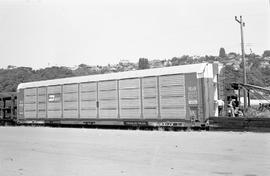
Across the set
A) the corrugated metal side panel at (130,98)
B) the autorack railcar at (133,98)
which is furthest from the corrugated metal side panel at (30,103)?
the corrugated metal side panel at (130,98)

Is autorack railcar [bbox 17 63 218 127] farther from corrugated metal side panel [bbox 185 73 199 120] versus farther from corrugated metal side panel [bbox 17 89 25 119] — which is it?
corrugated metal side panel [bbox 17 89 25 119]

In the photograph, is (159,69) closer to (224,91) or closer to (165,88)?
(165,88)

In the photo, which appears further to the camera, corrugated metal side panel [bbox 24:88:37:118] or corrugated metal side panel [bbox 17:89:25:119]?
corrugated metal side panel [bbox 17:89:25:119]

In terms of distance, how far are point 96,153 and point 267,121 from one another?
8759mm

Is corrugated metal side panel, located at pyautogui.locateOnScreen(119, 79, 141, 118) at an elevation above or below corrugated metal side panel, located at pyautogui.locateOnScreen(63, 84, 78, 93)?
below

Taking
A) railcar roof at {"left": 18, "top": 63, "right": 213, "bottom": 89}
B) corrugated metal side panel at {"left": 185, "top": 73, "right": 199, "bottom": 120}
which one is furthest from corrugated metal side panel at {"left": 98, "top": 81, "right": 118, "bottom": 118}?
corrugated metal side panel at {"left": 185, "top": 73, "right": 199, "bottom": 120}

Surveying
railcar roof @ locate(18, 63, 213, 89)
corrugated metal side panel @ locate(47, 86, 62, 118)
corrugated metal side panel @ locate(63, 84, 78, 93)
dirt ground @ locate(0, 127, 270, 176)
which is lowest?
dirt ground @ locate(0, 127, 270, 176)

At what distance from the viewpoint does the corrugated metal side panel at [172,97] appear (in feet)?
67.3

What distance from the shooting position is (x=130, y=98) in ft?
75.0

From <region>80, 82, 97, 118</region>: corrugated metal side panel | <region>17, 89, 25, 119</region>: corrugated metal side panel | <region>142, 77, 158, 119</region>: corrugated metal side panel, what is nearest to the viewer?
<region>142, 77, 158, 119</region>: corrugated metal side panel

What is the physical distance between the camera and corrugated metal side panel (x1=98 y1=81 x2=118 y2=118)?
23.8 metres

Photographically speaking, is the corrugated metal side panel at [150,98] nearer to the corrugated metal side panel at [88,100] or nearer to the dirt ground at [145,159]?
the corrugated metal side panel at [88,100]

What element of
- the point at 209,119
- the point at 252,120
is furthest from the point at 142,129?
the point at 252,120

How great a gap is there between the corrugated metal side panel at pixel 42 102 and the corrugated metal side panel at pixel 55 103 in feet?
2.08
